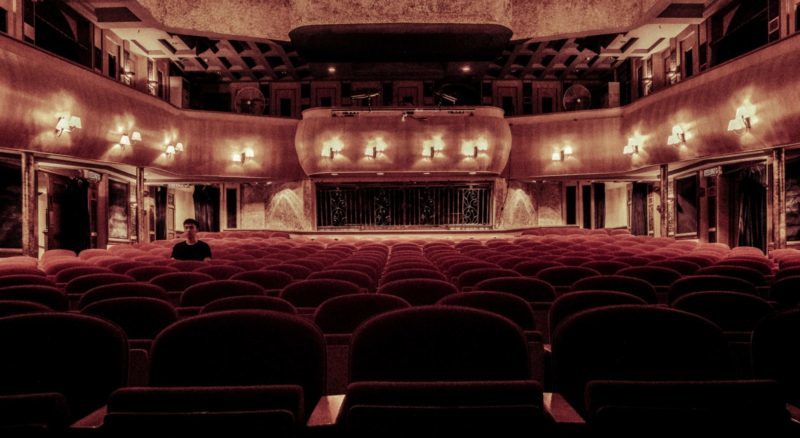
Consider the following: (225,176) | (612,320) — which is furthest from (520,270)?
(225,176)

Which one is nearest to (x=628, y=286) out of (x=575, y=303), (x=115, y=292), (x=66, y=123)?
(x=575, y=303)

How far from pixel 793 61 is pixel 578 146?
34.8 feet

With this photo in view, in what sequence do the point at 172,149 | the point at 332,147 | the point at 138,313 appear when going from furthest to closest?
the point at 332,147, the point at 172,149, the point at 138,313

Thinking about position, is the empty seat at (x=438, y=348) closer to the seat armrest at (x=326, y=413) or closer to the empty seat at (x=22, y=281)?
the seat armrest at (x=326, y=413)

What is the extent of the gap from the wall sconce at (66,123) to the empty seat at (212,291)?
10.6 metres

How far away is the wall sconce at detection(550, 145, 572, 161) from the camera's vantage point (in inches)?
848

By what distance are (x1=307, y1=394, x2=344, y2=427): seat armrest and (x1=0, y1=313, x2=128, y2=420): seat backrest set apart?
3.01 feet

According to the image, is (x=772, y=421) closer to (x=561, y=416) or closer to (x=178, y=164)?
(x=561, y=416)

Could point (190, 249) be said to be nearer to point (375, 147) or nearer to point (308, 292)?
point (308, 292)

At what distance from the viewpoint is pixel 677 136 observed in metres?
15.7

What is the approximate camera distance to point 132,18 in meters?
16.7

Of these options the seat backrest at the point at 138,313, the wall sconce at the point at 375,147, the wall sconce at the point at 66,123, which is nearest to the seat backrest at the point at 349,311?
the seat backrest at the point at 138,313

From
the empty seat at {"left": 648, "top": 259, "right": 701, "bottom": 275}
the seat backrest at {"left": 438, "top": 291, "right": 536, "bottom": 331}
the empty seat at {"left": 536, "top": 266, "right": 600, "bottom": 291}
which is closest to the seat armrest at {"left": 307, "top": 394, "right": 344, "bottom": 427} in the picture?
the seat backrest at {"left": 438, "top": 291, "right": 536, "bottom": 331}

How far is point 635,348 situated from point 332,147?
63.4 feet
